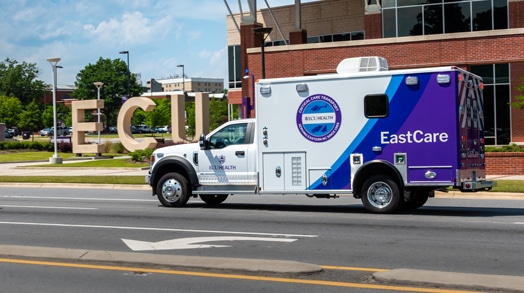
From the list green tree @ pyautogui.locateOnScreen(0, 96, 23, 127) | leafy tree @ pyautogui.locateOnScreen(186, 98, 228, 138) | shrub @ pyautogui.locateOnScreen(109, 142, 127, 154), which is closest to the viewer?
shrub @ pyautogui.locateOnScreen(109, 142, 127, 154)

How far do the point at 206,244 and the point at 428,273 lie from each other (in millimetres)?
3890

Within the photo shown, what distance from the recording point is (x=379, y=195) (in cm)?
1522

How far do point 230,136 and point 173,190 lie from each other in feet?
6.07

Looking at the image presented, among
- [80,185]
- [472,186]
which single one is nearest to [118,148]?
[80,185]

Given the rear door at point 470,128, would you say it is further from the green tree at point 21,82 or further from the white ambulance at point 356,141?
the green tree at point 21,82

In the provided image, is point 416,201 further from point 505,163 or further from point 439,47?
point 439,47

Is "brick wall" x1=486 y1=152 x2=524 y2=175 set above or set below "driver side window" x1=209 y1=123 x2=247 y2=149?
below

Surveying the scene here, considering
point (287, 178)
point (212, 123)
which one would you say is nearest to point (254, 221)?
point (287, 178)

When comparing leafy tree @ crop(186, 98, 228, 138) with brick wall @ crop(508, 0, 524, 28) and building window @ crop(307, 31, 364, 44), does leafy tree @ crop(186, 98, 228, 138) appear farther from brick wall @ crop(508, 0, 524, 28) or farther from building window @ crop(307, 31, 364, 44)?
brick wall @ crop(508, 0, 524, 28)

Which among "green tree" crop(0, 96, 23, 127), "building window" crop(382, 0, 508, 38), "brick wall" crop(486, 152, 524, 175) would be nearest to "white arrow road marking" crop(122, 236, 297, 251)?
"brick wall" crop(486, 152, 524, 175)

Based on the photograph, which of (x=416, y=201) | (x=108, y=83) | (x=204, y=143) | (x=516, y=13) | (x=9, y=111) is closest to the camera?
(x=416, y=201)

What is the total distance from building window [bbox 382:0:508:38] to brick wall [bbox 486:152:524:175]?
43.8 feet

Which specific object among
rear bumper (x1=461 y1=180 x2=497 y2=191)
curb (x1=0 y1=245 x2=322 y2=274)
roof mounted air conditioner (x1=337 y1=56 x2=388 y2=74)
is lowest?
curb (x1=0 y1=245 x2=322 y2=274)

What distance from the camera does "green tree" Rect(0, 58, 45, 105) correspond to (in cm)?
13575
